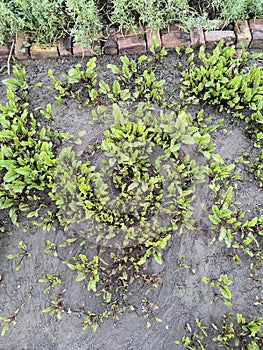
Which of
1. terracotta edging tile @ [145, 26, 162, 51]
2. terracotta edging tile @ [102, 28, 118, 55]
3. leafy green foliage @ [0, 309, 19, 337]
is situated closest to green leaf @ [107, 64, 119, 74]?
terracotta edging tile @ [102, 28, 118, 55]

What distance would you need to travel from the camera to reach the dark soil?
8.84ft

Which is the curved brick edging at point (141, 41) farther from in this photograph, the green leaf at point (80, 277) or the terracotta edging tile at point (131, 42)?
the green leaf at point (80, 277)

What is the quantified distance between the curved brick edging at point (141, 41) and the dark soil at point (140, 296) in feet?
Answer: 4.18

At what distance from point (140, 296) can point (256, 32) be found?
8.04 ft

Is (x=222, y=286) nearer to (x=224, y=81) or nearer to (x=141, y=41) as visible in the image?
(x=224, y=81)

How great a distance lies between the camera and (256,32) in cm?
336

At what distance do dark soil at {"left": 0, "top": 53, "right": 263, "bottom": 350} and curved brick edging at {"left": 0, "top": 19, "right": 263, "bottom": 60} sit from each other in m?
1.27

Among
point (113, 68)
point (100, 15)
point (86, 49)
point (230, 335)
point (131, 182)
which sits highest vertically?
point (100, 15)

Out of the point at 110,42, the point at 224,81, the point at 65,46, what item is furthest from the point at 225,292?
the point at 65,46

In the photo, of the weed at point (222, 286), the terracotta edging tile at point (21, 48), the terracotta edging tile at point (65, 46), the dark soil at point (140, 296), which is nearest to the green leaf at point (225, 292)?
the weed at point (222, 286)

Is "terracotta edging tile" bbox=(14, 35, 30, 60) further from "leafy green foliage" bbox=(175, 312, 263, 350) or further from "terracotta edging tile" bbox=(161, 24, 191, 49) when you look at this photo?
"leafy green foliage" bbox=(175, 312, 263, 350)

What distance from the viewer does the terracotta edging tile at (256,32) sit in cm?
336

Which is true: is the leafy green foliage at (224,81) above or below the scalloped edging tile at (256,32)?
below

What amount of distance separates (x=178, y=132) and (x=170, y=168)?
29cm
